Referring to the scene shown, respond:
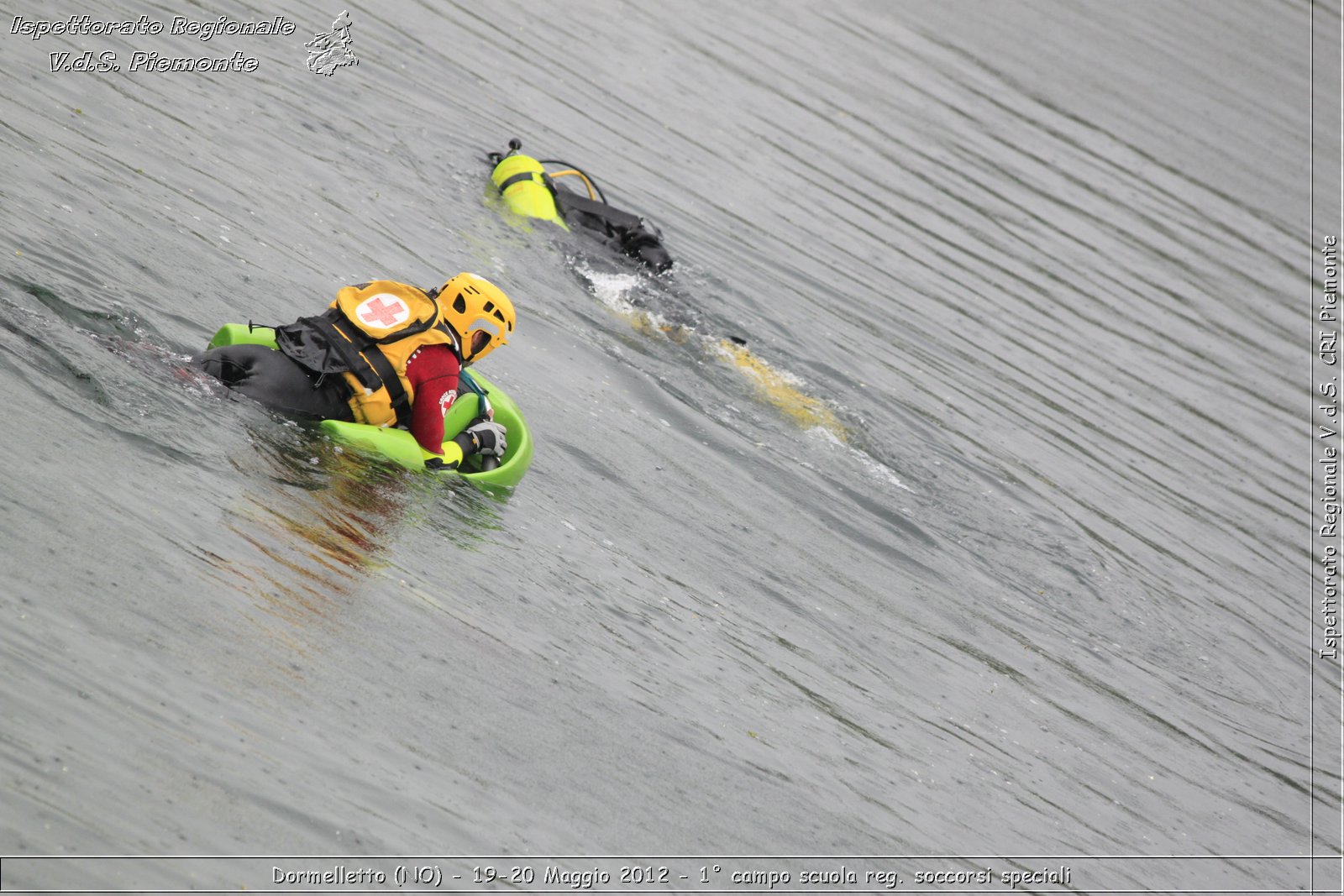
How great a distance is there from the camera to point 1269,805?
1055 cm

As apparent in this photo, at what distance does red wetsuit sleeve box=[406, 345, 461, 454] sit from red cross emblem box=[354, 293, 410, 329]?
0.34 metres

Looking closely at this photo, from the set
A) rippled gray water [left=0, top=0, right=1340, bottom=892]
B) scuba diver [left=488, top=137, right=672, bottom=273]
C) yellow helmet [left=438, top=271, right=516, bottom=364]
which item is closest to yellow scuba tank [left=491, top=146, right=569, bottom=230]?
scuba diver [left=488, top=137, right=672, bottom=273]

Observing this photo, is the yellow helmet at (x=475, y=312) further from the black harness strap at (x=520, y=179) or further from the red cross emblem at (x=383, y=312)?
the black harness strap at (x=520, y=179)

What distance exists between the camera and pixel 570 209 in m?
15.0

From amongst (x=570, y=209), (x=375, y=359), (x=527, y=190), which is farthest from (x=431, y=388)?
(x=570, y=209)

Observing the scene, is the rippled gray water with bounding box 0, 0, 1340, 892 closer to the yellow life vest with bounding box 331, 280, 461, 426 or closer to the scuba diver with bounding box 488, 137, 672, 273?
the scuba diver with bounding box 488, 137, 672, 273

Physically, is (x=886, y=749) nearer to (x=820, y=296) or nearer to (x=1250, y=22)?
(x=820, y=296)

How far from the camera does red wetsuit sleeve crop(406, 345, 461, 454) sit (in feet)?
27.6

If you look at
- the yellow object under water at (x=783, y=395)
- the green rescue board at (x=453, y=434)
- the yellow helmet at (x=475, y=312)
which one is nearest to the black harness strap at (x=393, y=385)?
the green rescue board at (x=453, y=434)

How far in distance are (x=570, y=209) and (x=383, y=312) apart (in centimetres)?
721

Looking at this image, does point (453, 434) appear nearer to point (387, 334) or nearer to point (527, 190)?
→ point (387, 334)

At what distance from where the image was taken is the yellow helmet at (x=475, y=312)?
8.67 meters

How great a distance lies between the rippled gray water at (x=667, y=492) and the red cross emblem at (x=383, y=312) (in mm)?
819

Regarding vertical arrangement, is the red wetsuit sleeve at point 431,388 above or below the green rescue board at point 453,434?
above
